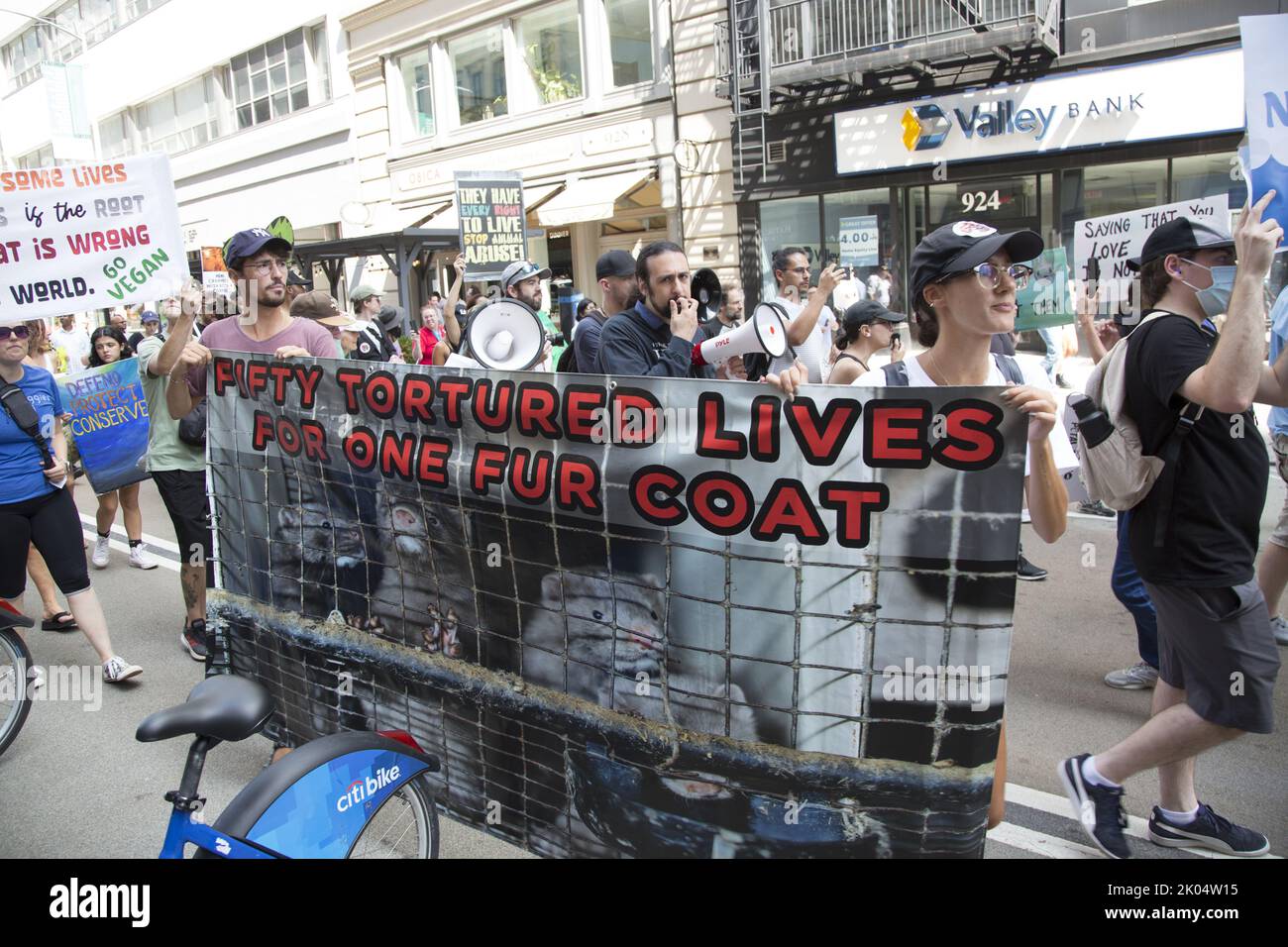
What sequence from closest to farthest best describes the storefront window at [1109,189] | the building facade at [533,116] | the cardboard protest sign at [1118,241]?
1. the cardboard protest sign at [1118,241]
2. the storefront window at [1109,189]
3. the building facade at [533,116]

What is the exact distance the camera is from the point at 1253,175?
10.7 ft

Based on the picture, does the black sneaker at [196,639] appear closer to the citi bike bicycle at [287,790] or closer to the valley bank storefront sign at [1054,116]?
the citi bike bicycle at [287,790]

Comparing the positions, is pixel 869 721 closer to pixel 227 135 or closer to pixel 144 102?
pixel 227 135

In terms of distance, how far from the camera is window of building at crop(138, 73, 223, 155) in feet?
90.2

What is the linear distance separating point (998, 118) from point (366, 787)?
1361 cm

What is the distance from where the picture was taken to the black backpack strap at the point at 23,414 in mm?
4688

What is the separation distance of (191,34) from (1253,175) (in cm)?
2999

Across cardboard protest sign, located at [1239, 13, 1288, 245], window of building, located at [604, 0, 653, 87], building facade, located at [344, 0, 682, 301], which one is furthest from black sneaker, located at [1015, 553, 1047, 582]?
window of building, located at [604, 0, 653, 87]

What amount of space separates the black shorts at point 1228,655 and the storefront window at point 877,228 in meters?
12.4

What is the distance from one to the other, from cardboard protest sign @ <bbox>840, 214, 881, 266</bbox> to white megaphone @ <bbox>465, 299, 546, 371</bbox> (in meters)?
12.0

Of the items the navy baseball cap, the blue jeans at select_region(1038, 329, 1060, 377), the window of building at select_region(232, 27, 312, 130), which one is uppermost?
the window of building at select_region(232, 27, 312, 130)

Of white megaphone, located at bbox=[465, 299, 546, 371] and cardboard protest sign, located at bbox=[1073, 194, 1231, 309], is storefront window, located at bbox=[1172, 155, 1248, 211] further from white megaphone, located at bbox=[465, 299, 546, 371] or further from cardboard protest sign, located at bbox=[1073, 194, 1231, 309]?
white megaphone, located at bbox=[465, 299, 546, 371]

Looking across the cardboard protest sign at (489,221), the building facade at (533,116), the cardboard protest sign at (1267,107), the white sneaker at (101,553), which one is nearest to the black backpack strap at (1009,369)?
the cardboard protest sign at (1267,107)

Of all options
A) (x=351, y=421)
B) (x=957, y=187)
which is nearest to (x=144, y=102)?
(x=957, y=187)
